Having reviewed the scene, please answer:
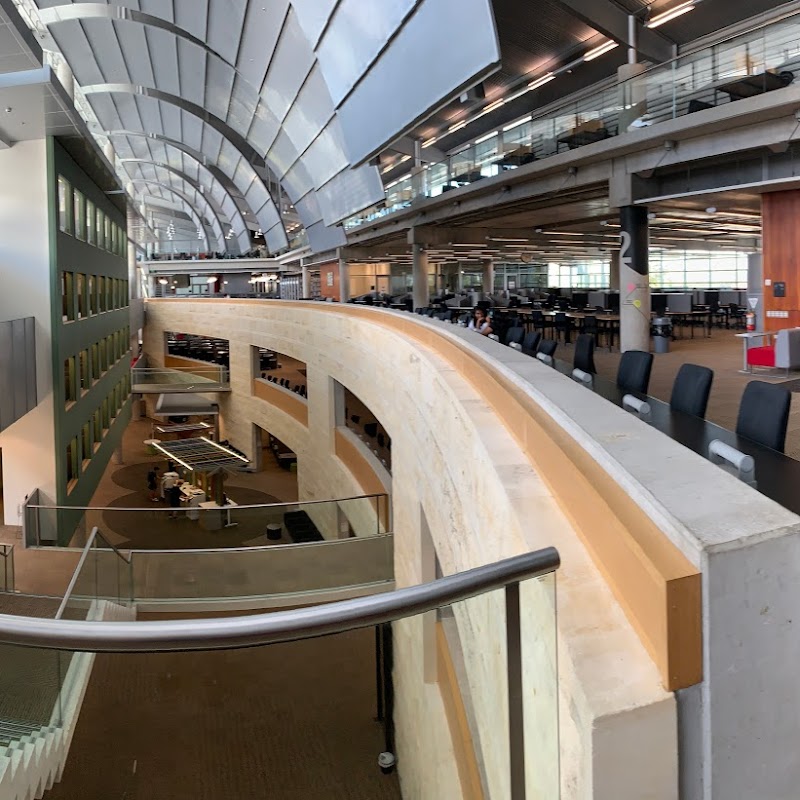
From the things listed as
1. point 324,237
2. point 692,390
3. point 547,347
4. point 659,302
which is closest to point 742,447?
point 692,390

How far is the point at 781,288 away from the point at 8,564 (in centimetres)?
1551

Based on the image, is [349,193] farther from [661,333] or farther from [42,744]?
[42,744]

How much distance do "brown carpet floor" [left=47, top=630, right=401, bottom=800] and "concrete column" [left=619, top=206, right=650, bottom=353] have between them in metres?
10.2

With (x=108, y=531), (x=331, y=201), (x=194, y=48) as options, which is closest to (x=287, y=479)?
(x=331, y=201)

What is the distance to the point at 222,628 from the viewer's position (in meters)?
1.50

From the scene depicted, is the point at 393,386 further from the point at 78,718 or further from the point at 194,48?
the point at 194,48

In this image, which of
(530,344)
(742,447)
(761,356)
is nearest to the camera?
(742,447)

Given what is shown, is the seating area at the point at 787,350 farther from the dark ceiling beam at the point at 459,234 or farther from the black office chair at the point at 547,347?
the dark ceiling beam at the point at 459,234

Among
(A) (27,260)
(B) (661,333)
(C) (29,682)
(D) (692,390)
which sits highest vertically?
(A) (27,260)

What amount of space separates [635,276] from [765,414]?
41.4 ft

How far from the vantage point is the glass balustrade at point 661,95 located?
452 inches

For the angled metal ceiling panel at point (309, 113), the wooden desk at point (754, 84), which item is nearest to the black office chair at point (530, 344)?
the wooden desk at point (754, 84)

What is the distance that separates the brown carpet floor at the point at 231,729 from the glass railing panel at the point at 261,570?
132cm

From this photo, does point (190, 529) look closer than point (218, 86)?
Yes
